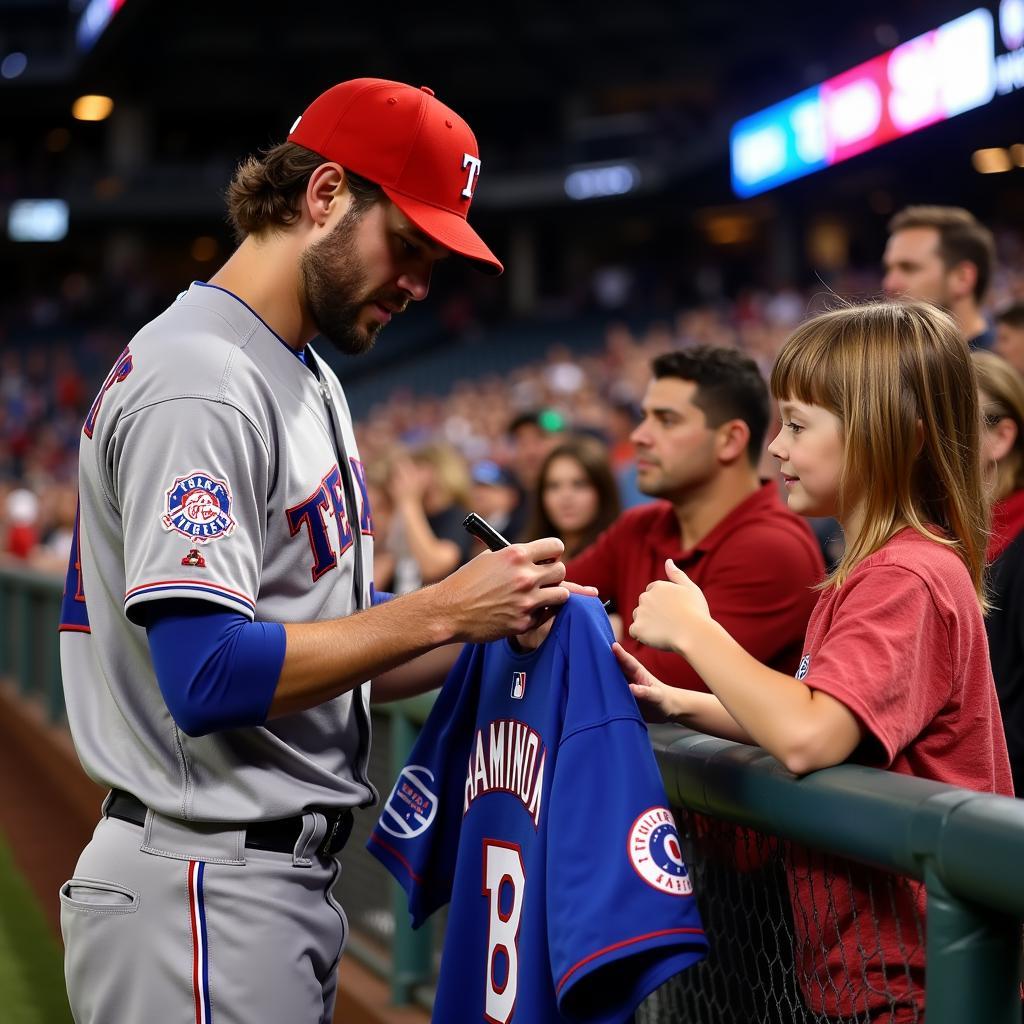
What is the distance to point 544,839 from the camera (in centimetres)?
159

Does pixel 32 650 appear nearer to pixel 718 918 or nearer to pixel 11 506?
pixel 11 506

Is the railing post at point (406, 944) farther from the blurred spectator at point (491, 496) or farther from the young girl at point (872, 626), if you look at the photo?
the blurred spectator at point (491, 496)

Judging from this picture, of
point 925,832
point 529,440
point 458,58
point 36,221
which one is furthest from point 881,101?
point 36,221

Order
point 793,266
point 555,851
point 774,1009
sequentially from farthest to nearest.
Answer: point 793,266 < point 774,1009 < point 555,851

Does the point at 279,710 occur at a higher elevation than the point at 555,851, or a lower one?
higher

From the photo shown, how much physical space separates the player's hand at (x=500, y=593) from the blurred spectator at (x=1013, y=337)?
2781mm

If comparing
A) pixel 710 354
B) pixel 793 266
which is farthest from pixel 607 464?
pixel 793 266

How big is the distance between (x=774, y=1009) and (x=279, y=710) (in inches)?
31.2

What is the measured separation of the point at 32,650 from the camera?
799 centimetres

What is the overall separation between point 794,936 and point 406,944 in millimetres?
1632

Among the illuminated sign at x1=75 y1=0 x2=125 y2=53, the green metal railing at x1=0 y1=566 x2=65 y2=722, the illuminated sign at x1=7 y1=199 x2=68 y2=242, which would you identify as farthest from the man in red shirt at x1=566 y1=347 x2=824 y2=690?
the illuminated sign at x1=7 y1=199 x2=68 y2=242

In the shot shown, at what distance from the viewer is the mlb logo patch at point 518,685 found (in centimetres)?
173

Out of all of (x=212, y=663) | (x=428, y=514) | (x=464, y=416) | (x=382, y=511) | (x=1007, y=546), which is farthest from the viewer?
(x=464, y=416)

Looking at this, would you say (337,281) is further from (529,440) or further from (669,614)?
(529,440)
